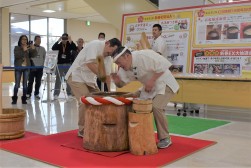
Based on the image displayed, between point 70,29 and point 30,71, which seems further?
point 70,29

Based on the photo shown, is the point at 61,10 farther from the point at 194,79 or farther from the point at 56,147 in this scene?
the point at 56,147

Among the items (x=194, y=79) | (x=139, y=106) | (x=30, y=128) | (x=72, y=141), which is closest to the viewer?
(x=139, y=106)

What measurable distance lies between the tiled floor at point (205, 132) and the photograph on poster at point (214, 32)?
1.37 metres

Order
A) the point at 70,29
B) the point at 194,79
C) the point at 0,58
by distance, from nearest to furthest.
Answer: the point at 194,79, the point at 0,58, the point at 70,29

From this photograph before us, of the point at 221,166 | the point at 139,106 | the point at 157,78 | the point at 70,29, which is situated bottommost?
the point at 221,166

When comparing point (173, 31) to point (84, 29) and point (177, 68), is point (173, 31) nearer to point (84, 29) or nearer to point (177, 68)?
point (177, 68)

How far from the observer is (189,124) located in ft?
16.4

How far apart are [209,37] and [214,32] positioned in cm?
12

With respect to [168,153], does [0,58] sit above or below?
above

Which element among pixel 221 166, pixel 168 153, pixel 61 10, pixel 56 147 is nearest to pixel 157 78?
pixel 168 153

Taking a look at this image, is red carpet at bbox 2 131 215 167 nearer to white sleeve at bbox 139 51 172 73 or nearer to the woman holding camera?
white sleeve at bbox 139 51 172 73

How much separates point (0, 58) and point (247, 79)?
10.9 meters

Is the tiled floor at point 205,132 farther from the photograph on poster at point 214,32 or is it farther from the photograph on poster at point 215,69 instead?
the photograph on poster at point 214,32

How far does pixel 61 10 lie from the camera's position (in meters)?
13.8
